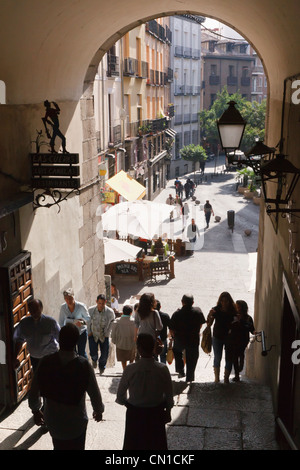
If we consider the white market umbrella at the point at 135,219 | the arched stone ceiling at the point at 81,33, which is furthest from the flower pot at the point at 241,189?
the arched stone ceiling at the point at 81,33

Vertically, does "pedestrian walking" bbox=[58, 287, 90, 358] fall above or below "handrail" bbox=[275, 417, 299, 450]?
above

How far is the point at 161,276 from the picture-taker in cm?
1730

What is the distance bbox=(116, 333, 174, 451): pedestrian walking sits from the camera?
4035 millimetres

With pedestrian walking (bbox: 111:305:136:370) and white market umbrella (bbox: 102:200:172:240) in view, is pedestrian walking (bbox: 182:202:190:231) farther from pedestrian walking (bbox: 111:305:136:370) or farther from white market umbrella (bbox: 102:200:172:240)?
pedestrian walking (bbox: 111:305:136:370)

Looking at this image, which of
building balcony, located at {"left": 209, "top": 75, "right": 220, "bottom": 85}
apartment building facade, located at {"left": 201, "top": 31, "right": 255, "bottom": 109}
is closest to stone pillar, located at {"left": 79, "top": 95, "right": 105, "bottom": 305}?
apartment building facade, located at {"left": 201, "top": 31, "right": 255, "bottom": 109}

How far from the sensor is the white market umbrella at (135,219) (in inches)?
658

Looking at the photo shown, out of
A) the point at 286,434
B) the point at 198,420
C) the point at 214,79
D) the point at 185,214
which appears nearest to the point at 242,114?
the point at 214,79

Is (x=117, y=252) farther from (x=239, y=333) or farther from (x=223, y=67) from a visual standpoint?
(x=223, y=67)

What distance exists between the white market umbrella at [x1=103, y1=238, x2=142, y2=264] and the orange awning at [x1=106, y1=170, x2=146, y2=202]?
3816mm

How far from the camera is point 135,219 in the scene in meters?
17.2

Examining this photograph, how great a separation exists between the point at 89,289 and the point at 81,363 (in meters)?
6.15

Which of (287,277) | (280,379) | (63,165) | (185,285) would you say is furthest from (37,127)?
(185,285)

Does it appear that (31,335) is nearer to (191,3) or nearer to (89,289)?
(89,289)
